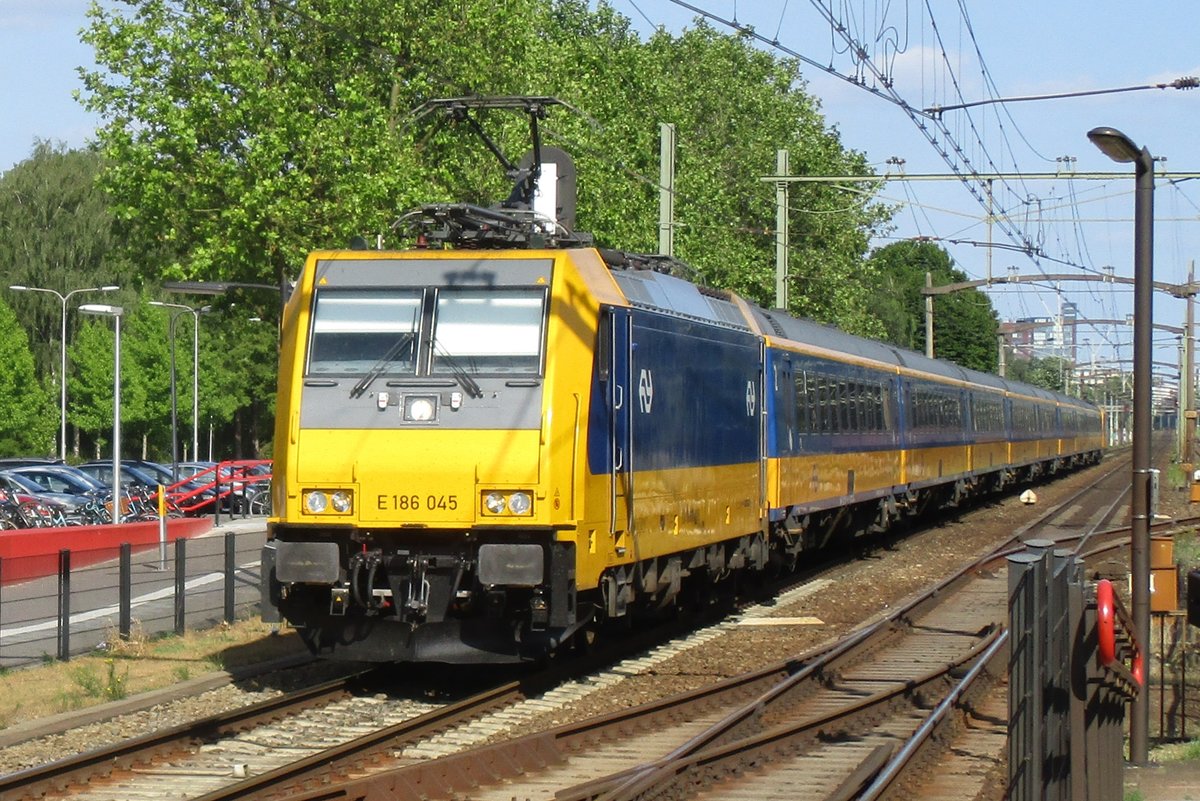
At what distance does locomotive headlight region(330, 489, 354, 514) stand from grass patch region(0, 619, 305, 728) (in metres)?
2.12

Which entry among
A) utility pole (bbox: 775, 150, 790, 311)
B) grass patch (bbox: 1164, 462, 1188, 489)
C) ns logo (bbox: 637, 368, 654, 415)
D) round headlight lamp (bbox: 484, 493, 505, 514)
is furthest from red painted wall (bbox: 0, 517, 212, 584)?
grass patch (bbox: 1164, 462, 1188, 489)

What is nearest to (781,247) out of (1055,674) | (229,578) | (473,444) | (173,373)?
(173,373)

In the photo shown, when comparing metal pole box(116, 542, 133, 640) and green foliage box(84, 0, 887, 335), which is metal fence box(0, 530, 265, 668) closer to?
metal pole box(116, 542, 133, 640)

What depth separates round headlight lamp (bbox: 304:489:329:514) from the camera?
12.4 meters

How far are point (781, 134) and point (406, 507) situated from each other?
53.2 metres

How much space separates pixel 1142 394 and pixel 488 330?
195 inches

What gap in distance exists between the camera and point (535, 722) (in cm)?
1181

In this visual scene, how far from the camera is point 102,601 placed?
1717 cm

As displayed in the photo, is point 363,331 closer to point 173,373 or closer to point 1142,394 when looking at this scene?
point 1142,394

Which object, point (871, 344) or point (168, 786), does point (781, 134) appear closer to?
point (871, 344)

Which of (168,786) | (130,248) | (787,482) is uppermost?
(130,248)

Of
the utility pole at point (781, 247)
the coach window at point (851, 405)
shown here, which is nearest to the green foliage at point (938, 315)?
the utility pole at point (781, 247)

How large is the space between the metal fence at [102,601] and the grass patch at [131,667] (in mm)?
317

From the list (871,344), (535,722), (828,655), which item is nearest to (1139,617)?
(828,655)
